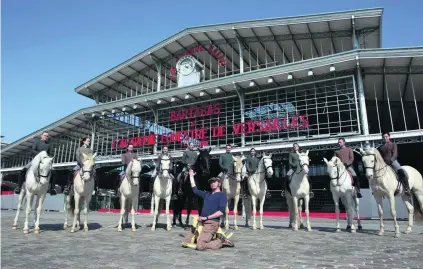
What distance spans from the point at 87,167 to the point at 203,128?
1820cm

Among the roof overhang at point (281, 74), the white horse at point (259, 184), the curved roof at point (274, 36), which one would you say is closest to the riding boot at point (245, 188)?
the white horse at point (259, 184)

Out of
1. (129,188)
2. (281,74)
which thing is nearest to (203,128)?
(281,74)

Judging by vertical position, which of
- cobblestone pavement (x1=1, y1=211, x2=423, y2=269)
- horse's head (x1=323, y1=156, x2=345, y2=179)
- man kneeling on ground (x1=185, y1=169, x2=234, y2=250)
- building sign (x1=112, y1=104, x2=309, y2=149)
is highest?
building sign (x1=112, y1=104, x2=309, y2=149)

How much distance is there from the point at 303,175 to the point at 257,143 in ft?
44.3

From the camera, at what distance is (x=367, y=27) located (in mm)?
26297

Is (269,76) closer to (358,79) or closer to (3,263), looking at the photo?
(358,79)

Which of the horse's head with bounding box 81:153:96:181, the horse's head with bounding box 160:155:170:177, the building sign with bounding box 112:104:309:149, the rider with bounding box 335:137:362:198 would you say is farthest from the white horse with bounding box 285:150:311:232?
the building sign with bounding box 112:104:309:149

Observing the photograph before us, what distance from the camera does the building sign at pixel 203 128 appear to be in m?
25.0

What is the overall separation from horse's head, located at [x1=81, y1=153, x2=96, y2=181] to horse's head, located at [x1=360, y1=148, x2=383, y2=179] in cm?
927

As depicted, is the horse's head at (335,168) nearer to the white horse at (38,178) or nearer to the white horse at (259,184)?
the white horse at (259,184)

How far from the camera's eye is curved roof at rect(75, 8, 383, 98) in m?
26.1

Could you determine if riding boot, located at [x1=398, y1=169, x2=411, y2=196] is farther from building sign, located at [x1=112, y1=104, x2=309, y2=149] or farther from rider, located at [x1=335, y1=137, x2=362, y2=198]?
A: building sign, located at [x1=112, y1=104, x2=309, y2=149]

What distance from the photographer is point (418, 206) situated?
37.1 ft

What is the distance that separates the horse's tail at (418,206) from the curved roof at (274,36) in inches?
717
